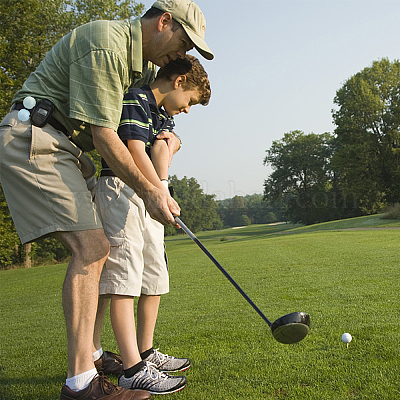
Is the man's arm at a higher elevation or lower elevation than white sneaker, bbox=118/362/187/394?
higher

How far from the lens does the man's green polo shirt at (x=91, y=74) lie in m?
1.99

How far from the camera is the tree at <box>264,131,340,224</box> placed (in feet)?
179

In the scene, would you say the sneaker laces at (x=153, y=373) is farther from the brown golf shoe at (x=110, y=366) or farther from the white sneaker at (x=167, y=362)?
the brown golf shoe at (x=110, y=366)

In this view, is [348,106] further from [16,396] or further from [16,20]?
[16,396]

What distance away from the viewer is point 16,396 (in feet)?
7.52

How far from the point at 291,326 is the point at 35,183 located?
152cm

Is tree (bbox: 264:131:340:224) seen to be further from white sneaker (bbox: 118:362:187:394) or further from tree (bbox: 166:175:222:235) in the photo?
white sneaker (bbox: 118:362:187:394)

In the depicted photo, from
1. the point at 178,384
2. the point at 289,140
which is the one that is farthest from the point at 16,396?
the point at 289,140

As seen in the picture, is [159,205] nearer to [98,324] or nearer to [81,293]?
[81,293]

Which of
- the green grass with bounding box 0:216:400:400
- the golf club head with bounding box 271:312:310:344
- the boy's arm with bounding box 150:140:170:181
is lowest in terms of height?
the green grass with bounding box 0:216:400:400

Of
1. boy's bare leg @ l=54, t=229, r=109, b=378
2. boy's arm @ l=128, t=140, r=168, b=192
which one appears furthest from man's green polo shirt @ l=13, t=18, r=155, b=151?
boy's bare leg @ l=54, t=229, r=109, b=378

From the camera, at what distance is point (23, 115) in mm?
2035

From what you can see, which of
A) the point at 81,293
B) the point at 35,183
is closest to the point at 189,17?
the point at 35,183

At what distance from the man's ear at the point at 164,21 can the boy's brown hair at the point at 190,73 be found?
62 cm
